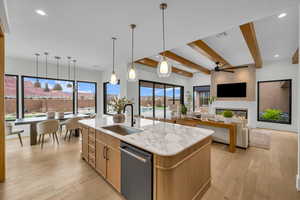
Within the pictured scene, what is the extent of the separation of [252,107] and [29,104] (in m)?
9.41

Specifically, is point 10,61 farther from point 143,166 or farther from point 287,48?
point 287,48

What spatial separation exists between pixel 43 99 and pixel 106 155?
483 cm

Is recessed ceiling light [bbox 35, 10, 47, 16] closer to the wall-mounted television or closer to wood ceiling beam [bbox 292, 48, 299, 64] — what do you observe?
wood ceiling beam [bbox 292, 48, 299, 64]

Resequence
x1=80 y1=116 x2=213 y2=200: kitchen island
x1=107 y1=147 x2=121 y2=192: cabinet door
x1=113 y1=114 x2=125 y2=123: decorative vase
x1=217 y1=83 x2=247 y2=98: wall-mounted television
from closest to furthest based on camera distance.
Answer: x1=80 y1=116 x2=213 y2=200: kitchen island, x1=107 y1=147 x2=121 y2=192: cabinet door, x1=113 y1=114 x2=125 y2=123: decorative vase, x1=217 y1=83 x2=247 y2=98: wall-mounted television

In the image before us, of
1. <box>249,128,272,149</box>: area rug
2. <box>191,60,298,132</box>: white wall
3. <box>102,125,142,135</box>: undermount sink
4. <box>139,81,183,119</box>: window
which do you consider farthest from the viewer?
<box>139,81,183,119</box>: window

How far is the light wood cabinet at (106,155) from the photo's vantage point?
1.85m

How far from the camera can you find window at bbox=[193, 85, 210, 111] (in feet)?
26.0

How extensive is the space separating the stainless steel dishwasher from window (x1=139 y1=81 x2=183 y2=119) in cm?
372

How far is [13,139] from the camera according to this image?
4.36 m

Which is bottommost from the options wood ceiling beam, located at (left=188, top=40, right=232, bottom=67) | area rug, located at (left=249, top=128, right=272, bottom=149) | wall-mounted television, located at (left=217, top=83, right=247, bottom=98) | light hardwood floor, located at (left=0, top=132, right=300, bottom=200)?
light hardwood floor, located at (left=0, top=132, right=300, bottom=200)

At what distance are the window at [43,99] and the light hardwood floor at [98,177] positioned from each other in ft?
6.12

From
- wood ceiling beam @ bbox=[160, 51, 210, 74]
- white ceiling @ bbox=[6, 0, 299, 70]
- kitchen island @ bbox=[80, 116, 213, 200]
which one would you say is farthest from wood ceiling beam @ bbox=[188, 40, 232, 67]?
kitchen island @ bbox=[80, 116, 213, 200]

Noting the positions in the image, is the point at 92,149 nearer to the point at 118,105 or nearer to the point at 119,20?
the point at 118,105

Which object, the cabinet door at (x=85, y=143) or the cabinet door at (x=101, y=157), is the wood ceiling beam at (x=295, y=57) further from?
the cabinet door at (x=85, y=143)
